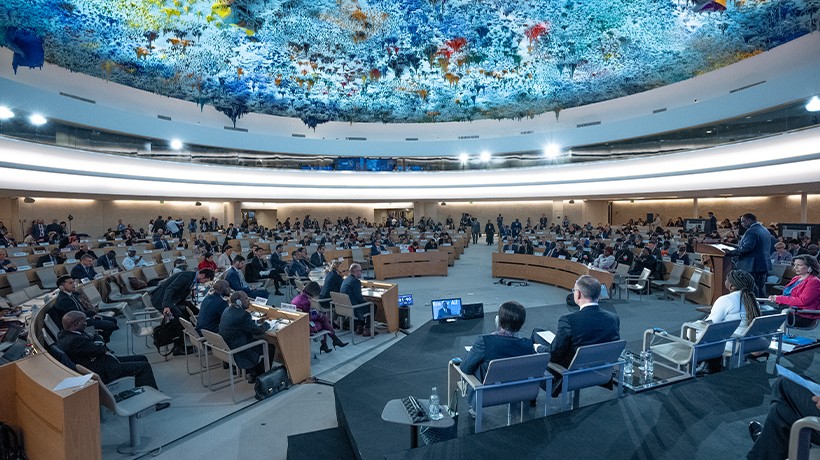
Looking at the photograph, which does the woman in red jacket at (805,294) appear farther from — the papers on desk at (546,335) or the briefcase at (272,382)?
the briefcase at (272,382)

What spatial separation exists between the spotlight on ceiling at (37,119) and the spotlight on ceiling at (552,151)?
930 inches

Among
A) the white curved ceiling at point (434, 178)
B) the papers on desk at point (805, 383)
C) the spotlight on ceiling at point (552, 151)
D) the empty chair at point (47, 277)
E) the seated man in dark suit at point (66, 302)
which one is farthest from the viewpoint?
the spotlight on ceiling at point (552, 151)

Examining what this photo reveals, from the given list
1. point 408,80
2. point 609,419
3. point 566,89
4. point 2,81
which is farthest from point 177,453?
point 566,89

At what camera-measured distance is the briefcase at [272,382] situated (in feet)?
15.9

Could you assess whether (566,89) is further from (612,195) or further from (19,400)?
(19,400)

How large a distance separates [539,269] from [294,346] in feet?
29.7

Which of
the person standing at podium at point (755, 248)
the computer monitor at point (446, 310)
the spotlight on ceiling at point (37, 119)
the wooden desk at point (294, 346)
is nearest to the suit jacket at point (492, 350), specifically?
the wooden desk at point (294, 346)

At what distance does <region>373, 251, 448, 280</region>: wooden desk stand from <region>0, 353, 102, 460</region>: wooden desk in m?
10.2

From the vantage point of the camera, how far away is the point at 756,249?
19.6 ft

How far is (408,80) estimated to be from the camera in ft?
62.3

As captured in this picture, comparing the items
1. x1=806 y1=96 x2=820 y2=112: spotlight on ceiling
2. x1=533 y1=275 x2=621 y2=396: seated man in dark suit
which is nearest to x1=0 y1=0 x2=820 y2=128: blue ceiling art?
x1=806 y1=96 x2=820 y2=112: spotlight on ceiling

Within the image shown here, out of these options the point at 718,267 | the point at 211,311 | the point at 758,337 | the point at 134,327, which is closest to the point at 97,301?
the point at 134,327

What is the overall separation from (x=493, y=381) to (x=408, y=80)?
58.7 ft

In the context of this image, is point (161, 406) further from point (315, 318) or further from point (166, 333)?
point (315, 318)
